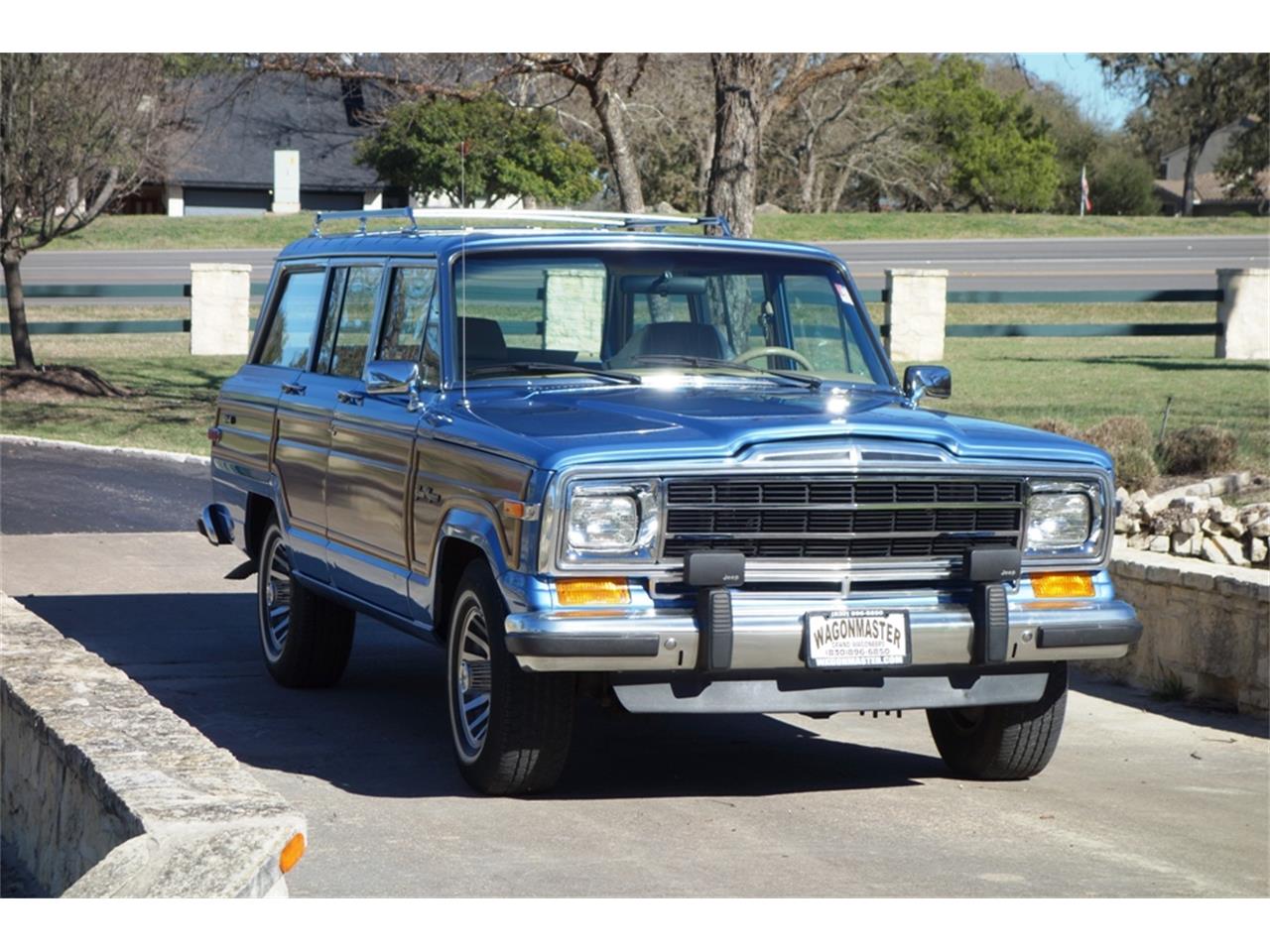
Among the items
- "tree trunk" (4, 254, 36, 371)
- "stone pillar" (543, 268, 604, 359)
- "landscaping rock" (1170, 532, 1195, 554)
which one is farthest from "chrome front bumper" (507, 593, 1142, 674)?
"tree trunk" (4, 254, 36, 371)

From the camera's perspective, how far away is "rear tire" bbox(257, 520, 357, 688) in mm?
9266

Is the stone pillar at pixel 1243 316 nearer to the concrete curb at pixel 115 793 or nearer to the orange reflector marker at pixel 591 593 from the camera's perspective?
the concrete curb at pixel 115 793

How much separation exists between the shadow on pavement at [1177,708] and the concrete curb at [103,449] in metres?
10.3

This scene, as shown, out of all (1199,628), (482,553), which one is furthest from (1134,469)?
(482,553)

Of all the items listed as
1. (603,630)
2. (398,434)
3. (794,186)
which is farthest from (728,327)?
(794,186)

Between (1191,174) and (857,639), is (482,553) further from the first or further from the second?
(1191,174)

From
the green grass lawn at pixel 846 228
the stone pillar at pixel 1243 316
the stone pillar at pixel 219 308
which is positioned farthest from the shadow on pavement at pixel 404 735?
the green grass lawn at pixel 846 228

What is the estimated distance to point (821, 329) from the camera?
8.52 metres

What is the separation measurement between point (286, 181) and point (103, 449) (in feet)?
143

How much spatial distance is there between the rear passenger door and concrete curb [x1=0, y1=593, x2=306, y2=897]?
4.05 ft

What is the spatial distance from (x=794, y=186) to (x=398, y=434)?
55.3 m

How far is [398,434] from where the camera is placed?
7.87 metres

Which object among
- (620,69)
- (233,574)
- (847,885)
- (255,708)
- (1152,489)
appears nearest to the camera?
(847,885)

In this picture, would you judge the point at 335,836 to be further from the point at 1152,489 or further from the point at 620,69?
the point at 620,69
